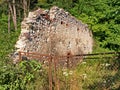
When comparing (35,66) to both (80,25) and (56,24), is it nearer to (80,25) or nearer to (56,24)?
(56,24)

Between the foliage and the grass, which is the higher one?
the foliage

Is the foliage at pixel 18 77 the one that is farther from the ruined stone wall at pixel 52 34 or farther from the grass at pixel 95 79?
the ruined stone wall at pixel 52 34

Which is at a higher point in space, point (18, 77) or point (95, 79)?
point (18, 77)

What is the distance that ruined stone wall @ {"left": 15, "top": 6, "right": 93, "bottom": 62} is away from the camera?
1242 cm

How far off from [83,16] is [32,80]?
12.9 metres

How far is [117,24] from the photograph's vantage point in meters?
20.0

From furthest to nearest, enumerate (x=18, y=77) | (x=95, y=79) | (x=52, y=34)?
(x=52, y=34)
(x=95, y=79)
(x=18, y=77)

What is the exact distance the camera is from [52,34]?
1373cm

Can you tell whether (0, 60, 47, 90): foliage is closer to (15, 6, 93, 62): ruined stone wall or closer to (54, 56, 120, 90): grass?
(54, 56, 120, 90): grass

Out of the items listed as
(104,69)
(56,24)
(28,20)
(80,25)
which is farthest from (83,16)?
(104,69)

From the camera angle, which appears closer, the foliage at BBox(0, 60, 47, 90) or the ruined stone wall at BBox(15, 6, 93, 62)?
the foliage at BBox(0, 60, 47, 90)

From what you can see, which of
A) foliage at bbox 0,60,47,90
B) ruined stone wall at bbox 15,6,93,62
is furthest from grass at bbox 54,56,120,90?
ruined stone wall at bbox 15,6,93,62

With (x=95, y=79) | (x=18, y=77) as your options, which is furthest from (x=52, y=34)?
(x=18, y=77)

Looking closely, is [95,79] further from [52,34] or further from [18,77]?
[52,34]
